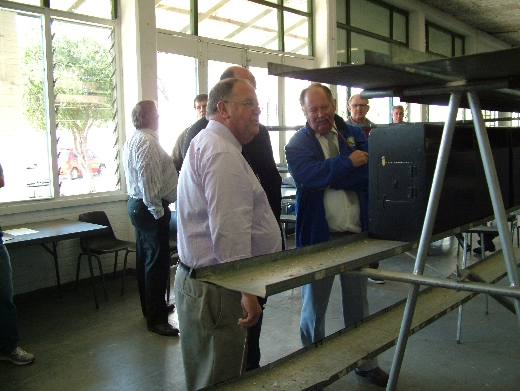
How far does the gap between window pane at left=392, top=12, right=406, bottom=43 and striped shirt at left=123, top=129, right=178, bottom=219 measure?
7458mm

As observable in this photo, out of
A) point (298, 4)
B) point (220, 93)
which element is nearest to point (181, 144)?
point (220, 93)

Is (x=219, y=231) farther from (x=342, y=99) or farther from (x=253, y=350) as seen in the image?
(x=342, y=99)

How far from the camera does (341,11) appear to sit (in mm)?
8094

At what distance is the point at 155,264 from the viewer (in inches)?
135

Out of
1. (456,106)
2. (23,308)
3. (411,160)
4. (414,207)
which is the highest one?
(456,106)

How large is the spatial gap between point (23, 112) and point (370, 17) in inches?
257

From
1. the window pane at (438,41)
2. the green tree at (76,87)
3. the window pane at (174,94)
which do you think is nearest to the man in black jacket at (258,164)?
the green tree at (76,87)

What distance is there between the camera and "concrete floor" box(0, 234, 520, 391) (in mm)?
2668

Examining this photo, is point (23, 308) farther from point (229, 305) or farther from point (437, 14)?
point (437, 14)

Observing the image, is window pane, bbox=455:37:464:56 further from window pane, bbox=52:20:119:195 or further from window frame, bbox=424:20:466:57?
window pane, bbox=52:20:119:195

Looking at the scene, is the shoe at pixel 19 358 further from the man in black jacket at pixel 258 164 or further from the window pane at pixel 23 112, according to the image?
the window pane at pixel 23 112

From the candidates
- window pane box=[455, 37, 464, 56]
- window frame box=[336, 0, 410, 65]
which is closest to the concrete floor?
window frame box=[336, 0, 410, 65]

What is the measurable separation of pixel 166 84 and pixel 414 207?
409 centimetres

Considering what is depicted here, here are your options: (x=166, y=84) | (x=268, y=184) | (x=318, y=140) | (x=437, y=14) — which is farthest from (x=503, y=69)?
(x=437, y=14)
